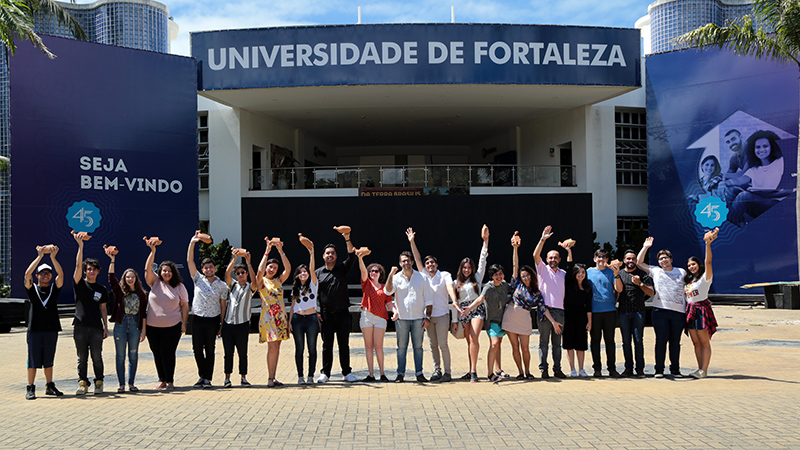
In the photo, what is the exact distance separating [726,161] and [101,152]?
1968 centimetres

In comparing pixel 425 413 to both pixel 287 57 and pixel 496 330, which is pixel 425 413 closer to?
pixel 496 330

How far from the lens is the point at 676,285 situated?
876 centimetres

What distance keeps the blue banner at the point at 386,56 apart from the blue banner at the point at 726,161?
3.72 metres

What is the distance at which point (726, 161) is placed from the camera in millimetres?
23344

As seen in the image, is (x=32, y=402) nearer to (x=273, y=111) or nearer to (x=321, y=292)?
(x=321, y=292)

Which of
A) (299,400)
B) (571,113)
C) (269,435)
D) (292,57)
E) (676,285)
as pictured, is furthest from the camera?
(571,113)

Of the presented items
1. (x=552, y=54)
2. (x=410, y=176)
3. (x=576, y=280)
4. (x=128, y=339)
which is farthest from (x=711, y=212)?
(x=128, y=339)

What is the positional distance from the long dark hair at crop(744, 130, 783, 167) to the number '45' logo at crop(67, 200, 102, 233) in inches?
799

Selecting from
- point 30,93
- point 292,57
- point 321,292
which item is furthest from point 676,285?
point 30,93

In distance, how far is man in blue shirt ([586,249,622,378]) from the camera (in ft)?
28.9

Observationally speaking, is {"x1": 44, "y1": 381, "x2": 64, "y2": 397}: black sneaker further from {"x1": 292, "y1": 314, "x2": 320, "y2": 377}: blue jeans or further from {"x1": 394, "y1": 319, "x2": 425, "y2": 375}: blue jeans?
{"x1": 394, "y1": 319, "x2": 425, "y2": 375}: blue jeans

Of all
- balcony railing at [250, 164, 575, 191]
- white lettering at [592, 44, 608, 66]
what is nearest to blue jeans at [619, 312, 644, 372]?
balcony railing at [250, 164, 575, 191]

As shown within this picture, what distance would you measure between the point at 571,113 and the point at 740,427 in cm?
2219

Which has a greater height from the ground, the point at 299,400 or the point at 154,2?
the point at 154,2
